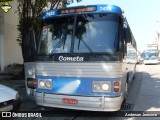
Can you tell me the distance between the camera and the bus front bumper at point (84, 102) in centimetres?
721

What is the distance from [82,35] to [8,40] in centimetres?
1409

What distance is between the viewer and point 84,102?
289 inches

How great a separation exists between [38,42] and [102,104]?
2.45 meters

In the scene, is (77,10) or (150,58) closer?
(77,10)

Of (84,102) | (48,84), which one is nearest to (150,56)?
(48,84)

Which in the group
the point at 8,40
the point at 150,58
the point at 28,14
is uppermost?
the point at 28,14

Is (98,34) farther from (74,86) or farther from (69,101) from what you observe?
(69,101)

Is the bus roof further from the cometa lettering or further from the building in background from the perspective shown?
the building in background

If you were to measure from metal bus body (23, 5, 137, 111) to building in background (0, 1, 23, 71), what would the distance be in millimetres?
12269

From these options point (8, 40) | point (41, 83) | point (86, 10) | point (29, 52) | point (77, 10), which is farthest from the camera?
point (8, 40)

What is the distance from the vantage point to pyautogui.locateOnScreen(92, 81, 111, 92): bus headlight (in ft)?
23.6

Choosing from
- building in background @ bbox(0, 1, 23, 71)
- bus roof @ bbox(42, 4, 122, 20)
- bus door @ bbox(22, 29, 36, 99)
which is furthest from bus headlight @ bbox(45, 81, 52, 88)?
building in background @ bbox(0, 1, 23, 71)

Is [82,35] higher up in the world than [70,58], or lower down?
higher up

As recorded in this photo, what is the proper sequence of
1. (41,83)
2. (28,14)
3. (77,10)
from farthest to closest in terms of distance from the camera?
(28,14), (41,83), (77,10)
